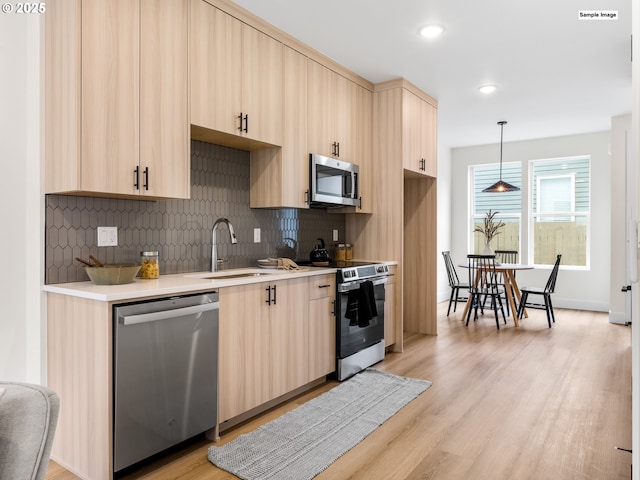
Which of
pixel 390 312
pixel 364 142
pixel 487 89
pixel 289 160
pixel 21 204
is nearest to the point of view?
pixel 21 204

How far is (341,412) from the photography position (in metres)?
2.87

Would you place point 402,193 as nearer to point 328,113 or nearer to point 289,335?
point 328,113

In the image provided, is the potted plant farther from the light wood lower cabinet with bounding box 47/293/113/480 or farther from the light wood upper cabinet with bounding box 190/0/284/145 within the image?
the light wood lower cabinet with bounding box 47/293/113/480

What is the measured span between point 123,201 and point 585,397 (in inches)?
135

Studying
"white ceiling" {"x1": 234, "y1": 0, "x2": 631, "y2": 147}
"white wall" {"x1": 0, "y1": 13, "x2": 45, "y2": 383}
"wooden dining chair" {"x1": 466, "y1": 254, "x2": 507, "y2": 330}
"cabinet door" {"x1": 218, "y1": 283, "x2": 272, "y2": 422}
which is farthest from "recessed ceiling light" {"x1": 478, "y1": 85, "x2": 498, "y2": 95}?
"white wall" {"x1": 0, "y1": 13, "x2": 45, "y2": 383}

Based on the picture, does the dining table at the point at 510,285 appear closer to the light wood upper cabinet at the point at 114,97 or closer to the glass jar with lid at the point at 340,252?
the glass jar with lid at the point at 340,252

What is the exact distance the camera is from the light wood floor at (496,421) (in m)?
2.19

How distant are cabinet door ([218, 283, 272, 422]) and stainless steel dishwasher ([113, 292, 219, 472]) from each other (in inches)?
3.7

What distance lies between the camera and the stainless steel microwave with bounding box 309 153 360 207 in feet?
11.8

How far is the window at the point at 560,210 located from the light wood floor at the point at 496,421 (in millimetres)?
2398

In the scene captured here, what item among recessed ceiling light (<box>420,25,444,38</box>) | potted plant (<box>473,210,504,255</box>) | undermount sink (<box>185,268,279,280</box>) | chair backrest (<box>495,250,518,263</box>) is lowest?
chair backrest (<box>495,250,518,263</box>)

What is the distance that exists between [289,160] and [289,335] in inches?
52.1

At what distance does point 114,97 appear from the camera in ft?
7.31
